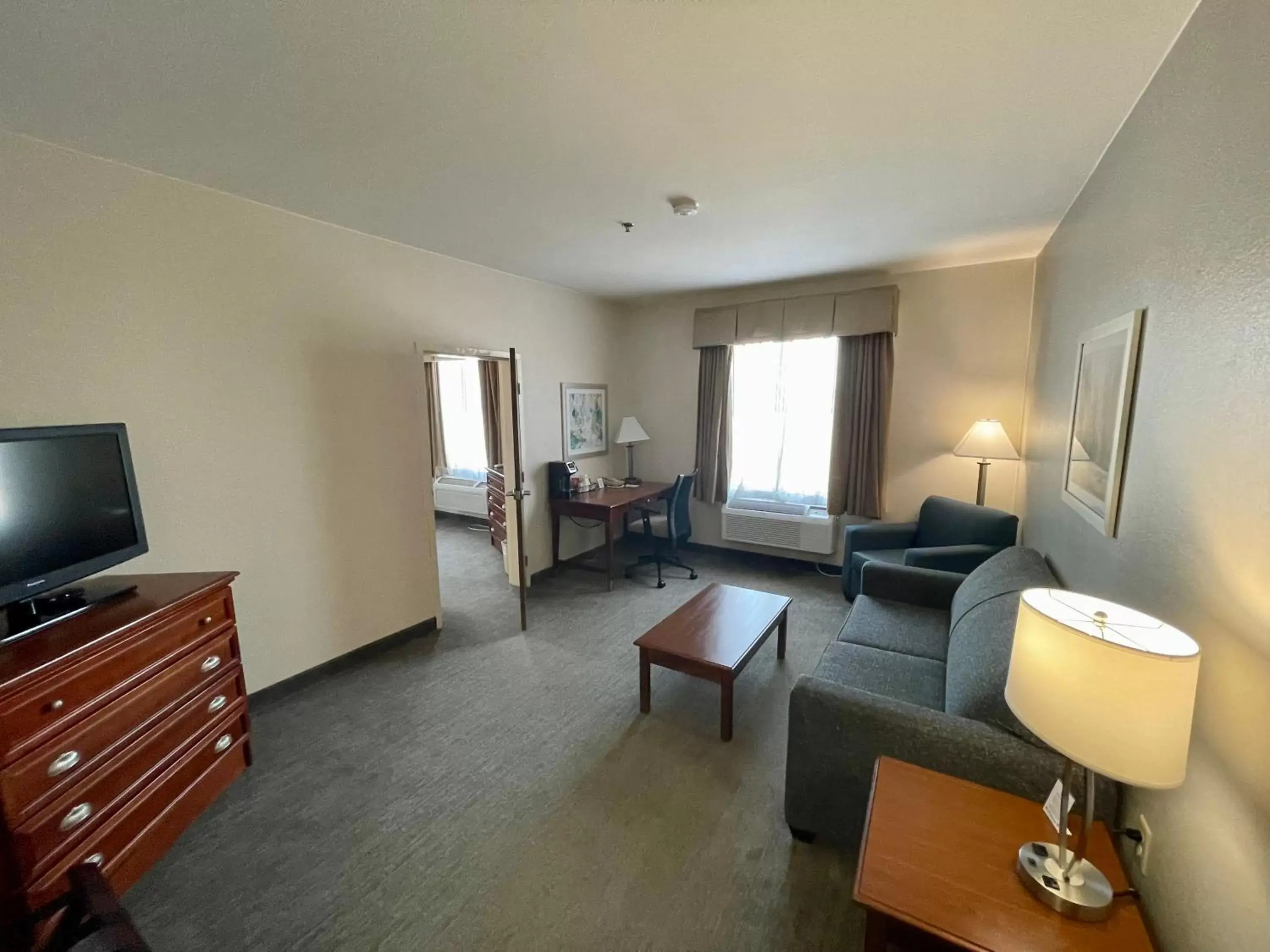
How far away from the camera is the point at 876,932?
1.14 m

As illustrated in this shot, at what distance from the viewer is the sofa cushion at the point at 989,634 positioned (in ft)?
4.97

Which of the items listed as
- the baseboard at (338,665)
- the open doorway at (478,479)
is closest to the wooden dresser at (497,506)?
the open doorway at (478,479)

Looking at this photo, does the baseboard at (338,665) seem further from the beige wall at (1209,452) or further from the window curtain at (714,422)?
the beige wall at (1209,452)

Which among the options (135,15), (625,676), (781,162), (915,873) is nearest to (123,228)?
(135,15)

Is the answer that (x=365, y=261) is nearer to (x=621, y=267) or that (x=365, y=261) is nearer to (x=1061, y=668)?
(x=621, y=267)

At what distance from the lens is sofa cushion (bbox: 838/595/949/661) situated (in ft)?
7.84

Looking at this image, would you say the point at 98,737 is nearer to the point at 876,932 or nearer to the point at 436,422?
the point at 876,932

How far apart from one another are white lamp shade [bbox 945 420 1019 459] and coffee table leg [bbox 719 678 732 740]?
2.43m

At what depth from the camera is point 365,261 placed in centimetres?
295

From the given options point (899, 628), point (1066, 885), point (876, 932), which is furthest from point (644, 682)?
point (1066, 885)

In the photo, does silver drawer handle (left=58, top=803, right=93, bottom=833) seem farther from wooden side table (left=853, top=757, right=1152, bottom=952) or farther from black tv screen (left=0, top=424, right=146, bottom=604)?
wooden side table (left=853, top=757, right=1152, bottom=952)

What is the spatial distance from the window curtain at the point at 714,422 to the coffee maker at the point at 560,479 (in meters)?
1.30

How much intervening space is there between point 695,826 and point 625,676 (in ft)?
3.49

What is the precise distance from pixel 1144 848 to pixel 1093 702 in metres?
0.69
